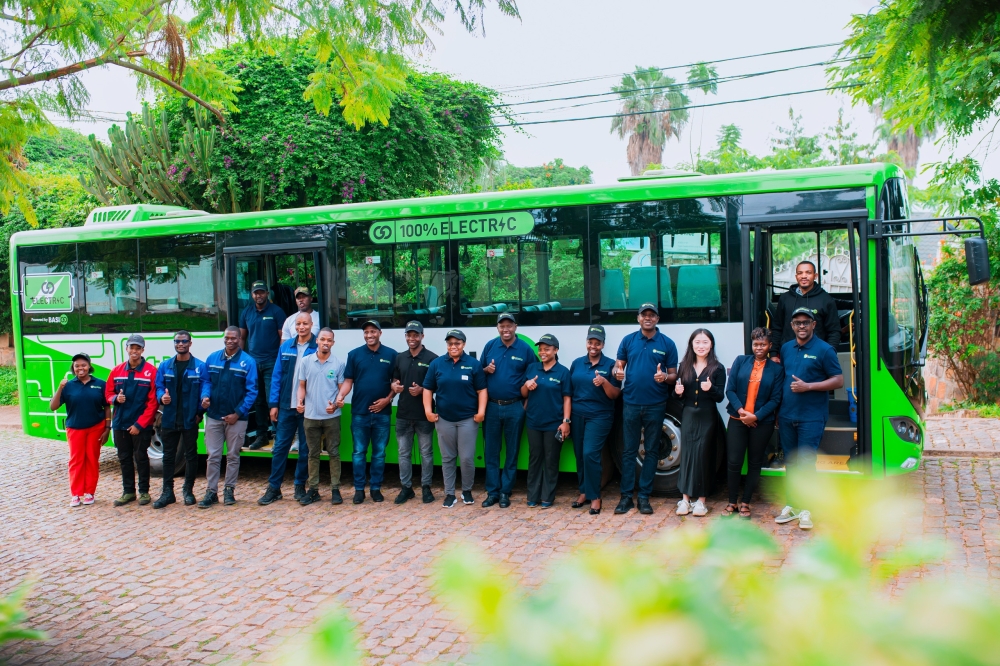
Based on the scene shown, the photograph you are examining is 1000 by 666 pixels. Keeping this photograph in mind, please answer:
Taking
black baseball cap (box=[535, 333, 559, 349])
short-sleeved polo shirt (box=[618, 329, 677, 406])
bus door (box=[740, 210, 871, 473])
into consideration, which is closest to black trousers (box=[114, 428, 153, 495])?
black baseball cap (box=[535, 333, 559, 349])

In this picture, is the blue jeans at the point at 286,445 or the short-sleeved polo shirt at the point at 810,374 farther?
the blue jeans at the point at 286,445

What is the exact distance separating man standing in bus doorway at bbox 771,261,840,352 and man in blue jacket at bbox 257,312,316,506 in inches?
189

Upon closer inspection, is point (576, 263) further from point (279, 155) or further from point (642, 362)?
point (279, 155)

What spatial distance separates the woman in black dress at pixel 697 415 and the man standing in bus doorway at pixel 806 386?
2.15 ft

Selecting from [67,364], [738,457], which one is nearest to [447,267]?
[738,457]

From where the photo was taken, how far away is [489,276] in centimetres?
931

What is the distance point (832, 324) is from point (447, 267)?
3.95m

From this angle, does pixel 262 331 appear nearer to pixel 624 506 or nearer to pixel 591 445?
pixel 591 445

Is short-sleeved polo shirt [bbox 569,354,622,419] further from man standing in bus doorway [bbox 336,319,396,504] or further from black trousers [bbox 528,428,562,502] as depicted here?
man standing in bus doorway [bbox 336,319,396,504]

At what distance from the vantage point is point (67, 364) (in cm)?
1148

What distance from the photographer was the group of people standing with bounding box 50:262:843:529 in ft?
26.0

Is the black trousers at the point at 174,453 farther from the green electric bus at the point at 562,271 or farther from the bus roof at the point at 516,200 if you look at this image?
the bus roof at the point at 516,200

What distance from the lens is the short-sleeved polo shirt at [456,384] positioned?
→ 8812 mm

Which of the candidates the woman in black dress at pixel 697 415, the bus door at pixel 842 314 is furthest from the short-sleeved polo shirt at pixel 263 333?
the bus door at pixel 842 314
